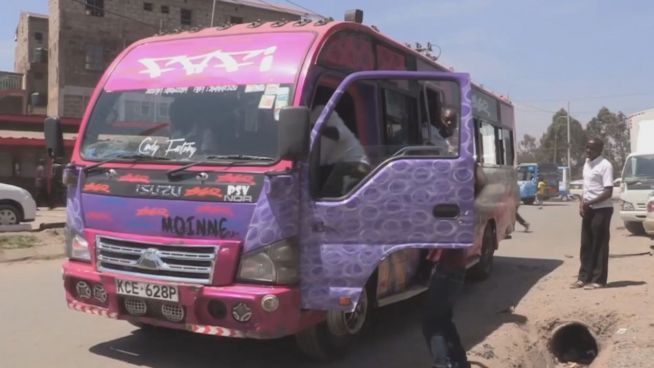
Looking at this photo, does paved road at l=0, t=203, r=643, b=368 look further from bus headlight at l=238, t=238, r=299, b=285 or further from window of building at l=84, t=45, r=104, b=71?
window of building at l=84, t=45, r=104, b=71

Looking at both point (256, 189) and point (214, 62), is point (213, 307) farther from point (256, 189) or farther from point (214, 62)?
point (214, 62)

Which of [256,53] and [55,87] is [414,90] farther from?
[55,87]

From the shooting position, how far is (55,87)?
38656 mm

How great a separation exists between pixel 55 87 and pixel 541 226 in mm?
29724

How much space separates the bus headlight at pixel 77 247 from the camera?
515cm

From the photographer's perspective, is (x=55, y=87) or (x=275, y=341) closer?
(x=275, y=341)

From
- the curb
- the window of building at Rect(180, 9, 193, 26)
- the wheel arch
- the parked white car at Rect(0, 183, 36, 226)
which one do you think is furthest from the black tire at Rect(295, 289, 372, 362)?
the window of building at Rect(180, 9, 193, 26)

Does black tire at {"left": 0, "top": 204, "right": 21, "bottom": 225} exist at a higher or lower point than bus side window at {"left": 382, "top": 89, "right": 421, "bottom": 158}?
lower

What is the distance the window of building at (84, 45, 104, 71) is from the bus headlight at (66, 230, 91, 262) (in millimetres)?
35934

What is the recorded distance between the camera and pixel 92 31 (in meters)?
38.6

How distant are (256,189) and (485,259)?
18.3 ft

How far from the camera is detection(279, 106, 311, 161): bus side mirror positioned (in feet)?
14.2

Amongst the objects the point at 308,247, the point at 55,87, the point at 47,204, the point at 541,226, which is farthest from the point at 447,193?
the point at 55,87

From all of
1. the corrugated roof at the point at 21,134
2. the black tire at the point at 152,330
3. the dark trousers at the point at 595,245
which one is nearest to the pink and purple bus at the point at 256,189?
the black tire at the point at 152,330
